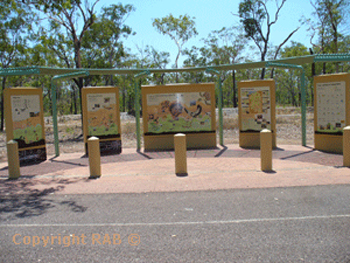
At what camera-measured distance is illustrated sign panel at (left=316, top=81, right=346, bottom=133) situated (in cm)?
986

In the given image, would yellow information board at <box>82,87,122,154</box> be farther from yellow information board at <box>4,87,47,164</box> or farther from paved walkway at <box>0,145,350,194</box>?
yellow information board at <box>4,87,47,164</box>

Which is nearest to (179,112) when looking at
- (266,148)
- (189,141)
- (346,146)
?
(189,141)

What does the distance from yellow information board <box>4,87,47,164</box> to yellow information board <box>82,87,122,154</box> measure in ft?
4.80

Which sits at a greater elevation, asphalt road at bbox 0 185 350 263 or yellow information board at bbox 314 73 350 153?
yellow information board at bbox 314 73 350 153

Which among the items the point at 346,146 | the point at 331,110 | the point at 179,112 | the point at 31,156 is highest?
the point at 179,112

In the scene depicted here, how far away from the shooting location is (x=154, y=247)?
158 inches

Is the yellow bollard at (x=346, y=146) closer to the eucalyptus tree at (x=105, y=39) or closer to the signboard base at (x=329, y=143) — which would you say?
the signboard base at (x=329, y=143)

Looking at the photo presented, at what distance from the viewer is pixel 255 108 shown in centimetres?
1173

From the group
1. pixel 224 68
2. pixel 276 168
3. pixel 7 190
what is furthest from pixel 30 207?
pixel 224 68

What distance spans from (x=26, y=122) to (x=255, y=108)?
25.1 feet

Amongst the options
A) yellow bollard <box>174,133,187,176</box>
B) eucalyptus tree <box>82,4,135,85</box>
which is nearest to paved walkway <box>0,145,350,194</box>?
yellow bollard <box>174,133,187,176</box>

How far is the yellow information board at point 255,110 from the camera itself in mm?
11562

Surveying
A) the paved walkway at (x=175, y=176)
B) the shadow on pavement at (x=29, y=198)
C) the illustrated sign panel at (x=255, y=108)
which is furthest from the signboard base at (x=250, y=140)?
the shadow on pavement at (x=29, y=198)

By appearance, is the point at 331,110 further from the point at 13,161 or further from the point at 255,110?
the point at 13,161
